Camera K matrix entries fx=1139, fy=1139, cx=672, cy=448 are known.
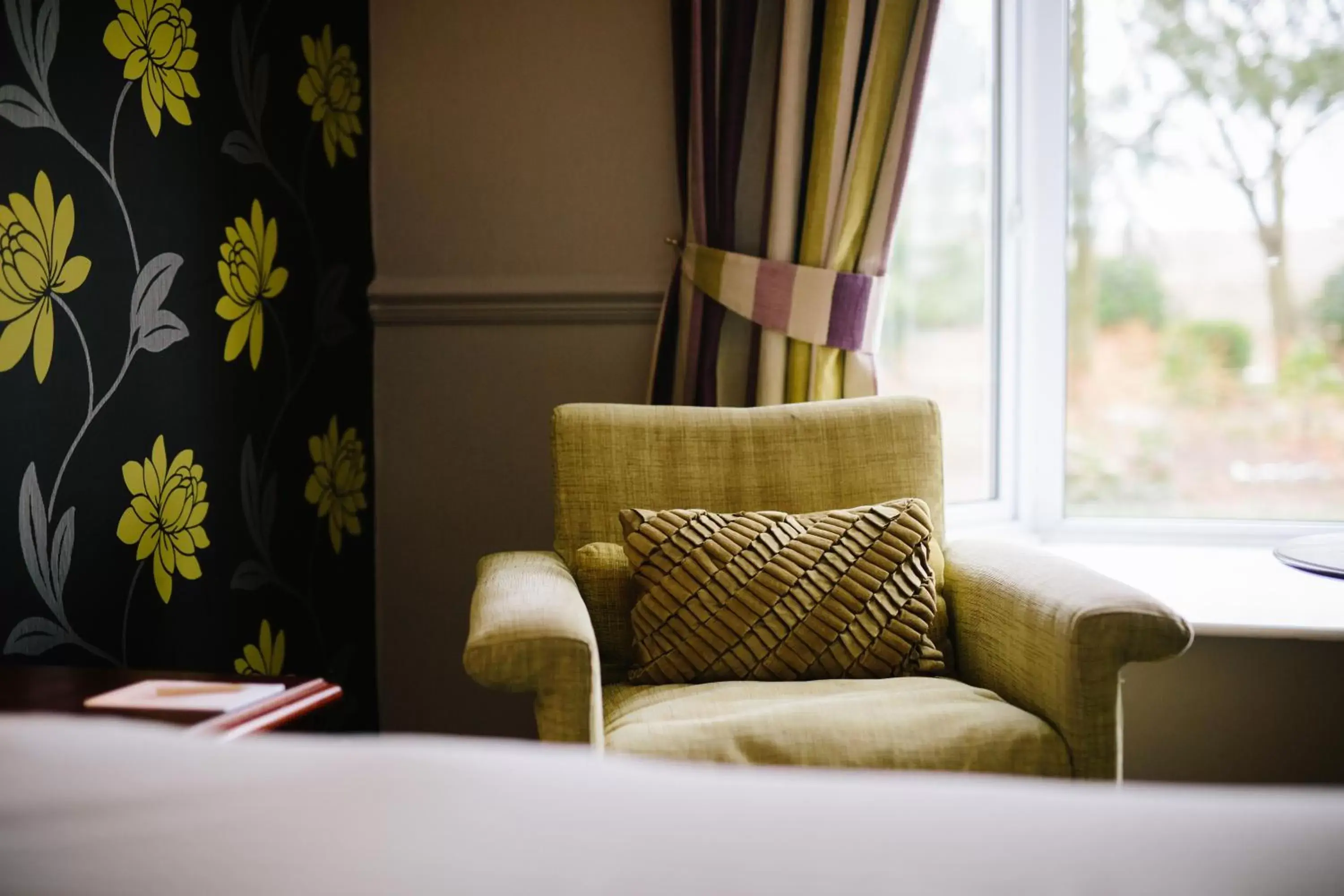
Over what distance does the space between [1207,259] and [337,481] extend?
6.52ft

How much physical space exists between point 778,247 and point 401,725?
4.55 ft

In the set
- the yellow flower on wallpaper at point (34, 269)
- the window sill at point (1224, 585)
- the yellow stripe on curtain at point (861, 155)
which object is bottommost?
the window sill at point (1224, 585)

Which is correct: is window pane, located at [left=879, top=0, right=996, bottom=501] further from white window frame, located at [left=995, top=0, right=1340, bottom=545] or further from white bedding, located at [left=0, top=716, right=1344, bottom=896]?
white bedding, located at [left=0, top=716, right=1344, bottom=896]

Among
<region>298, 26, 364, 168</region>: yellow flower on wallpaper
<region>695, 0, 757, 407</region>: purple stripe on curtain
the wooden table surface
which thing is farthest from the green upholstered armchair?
<region>298, 26, 364, 168</region>: yellow flower on wallpaper

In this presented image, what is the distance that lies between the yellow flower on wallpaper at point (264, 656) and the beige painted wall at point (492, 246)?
0.45 metres

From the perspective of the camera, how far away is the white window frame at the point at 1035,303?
2.61 m

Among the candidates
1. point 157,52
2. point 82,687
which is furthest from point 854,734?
point 157,52

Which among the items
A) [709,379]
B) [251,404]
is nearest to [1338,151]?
[709,379]

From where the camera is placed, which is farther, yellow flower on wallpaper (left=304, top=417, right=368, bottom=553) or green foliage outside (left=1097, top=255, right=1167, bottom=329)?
green foliage outside (left=1097, top=255, right=1167, bottom=329)

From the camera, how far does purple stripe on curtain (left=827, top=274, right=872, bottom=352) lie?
7.43ft

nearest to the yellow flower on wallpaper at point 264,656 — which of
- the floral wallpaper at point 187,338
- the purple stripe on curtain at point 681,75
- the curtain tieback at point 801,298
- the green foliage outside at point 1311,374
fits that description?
the floral wallpaper at point 187,338

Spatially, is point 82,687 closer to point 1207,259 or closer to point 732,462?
point 732,462

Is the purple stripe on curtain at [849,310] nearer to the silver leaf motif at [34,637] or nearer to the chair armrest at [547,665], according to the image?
the chair armrest at [547,665]

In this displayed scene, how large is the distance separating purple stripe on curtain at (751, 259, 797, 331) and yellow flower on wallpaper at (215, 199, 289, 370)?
934 mm
